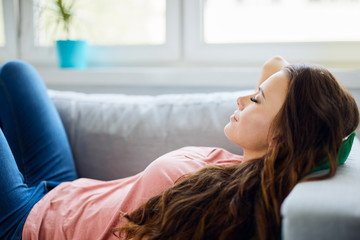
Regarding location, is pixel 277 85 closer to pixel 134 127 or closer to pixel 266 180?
pixel 266 180

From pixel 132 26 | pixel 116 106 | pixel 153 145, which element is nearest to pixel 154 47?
pixel 132 26

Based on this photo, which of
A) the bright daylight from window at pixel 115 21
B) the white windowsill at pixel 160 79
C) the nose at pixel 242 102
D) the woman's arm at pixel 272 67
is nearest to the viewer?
the nose at pixel 242 102

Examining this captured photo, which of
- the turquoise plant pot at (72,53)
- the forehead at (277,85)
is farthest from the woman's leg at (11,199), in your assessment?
the turquoise plant pot at (72,53)

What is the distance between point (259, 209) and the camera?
77cm

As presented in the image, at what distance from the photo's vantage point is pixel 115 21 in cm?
212

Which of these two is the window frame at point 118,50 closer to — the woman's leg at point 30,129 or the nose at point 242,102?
the woman's leg at point 30,129

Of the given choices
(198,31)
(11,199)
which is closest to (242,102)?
(11,199)

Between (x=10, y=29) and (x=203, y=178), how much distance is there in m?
1.86

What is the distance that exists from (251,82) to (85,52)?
37.3 inches

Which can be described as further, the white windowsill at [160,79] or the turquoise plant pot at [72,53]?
the turquoise plant pot at [72,53]

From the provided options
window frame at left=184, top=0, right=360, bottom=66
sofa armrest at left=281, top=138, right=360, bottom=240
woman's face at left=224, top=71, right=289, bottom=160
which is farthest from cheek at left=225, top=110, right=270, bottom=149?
window frame at left=184, top=0, right=360, bottom=66

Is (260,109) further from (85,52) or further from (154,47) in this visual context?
(85,52)

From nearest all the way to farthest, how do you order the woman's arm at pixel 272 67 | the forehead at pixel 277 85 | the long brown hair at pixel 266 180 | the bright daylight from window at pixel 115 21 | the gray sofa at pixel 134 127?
the long brown hair at pixel 266 180, the forehead at pixel 277 85, the woman's arm at pixel 272 67, the gray sofa at pixel 134 127, the bright daylight from window at pixel 115 21

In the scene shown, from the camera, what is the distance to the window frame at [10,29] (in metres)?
2.19
